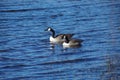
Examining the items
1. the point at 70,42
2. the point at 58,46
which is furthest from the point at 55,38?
the point at 70,42

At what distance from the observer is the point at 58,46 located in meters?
20.1

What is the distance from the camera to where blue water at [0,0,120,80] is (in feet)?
48.8

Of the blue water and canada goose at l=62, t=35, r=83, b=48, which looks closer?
the blue water

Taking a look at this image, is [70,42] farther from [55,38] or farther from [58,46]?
[55,38]

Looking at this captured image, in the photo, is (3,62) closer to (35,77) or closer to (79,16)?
(35,77)

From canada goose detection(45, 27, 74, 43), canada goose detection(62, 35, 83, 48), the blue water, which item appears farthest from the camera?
canada goose detection(45, 27, 74, 43)

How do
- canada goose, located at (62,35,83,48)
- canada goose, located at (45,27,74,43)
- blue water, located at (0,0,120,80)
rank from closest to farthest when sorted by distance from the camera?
blue water, located at (0,0,120,80), canada goose, located at (62,35,83,48), canada goose, located at (45,27,74,43)

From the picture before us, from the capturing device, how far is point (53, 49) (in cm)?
1898

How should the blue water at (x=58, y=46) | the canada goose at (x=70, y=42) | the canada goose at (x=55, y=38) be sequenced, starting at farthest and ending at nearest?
the canada goose at (x=55, y=38), the canada goose at (x=70, y=42), the blue water at (x=58, y=46)

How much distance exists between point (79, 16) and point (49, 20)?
1.24 m

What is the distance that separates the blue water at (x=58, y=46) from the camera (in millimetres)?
14859

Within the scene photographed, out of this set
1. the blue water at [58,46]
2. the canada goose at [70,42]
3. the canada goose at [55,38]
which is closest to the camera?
the blue water at [58,46]

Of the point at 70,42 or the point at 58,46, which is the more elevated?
the point at 70,42

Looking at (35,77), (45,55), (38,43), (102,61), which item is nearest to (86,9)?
(38,43)
